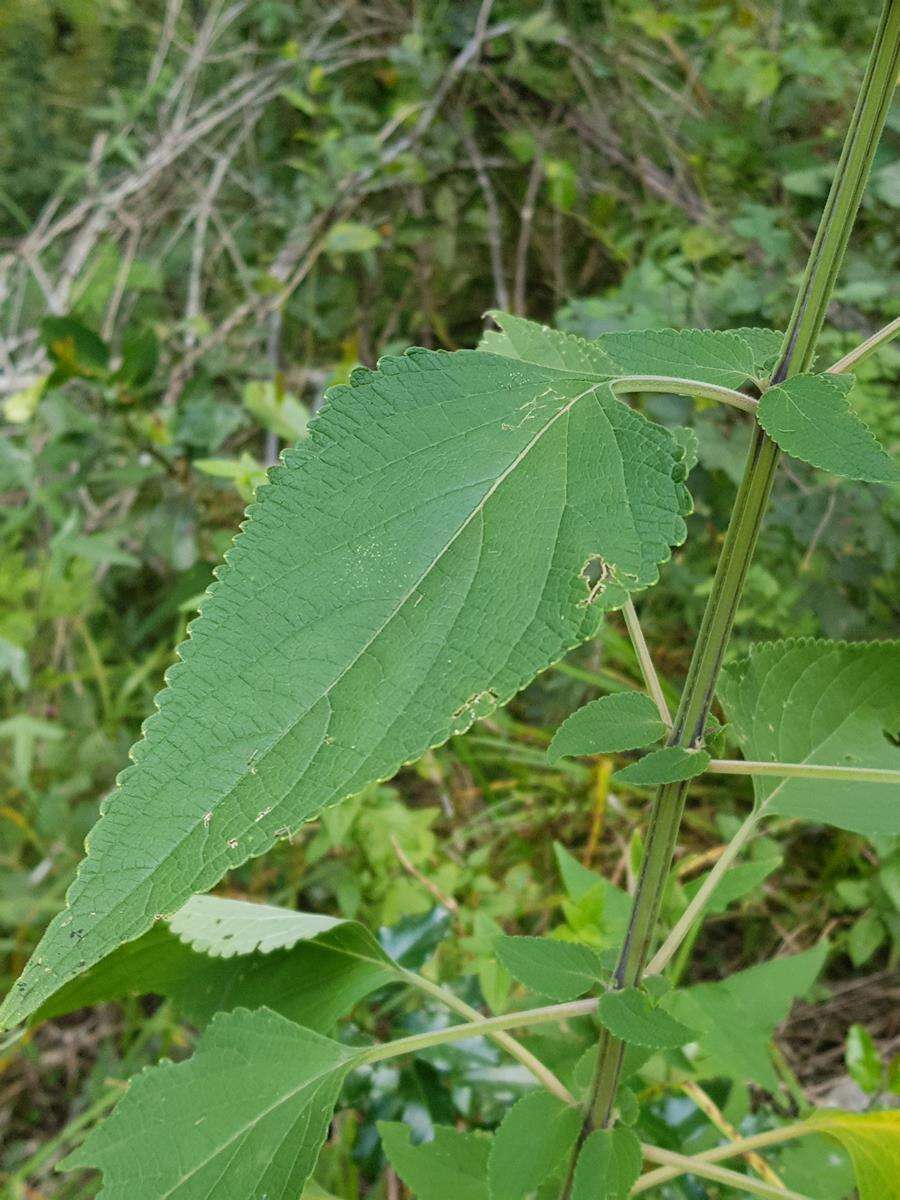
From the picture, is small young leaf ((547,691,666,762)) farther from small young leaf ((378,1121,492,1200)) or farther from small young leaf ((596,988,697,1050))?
small young leaf ((378,1121,492,1200))

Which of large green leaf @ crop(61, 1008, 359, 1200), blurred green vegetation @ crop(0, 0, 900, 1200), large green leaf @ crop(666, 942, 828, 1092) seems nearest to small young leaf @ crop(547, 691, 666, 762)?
large green leaf @ crop(61, 1008, 359, 1200)

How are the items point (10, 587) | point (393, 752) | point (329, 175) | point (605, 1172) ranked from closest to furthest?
point (393, 752) → point (605, 1172) → point (10, 587) → point (329, 175)

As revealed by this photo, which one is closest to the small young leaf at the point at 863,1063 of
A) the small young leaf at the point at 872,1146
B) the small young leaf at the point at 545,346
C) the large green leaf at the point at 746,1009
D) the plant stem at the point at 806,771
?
the large green leaf at the point at 746,1009

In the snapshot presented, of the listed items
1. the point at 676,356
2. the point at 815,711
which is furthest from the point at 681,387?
the point at 815,711

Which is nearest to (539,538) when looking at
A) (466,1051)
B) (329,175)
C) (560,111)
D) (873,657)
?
(873,657)

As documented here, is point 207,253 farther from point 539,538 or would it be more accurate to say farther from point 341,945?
point 539,538
